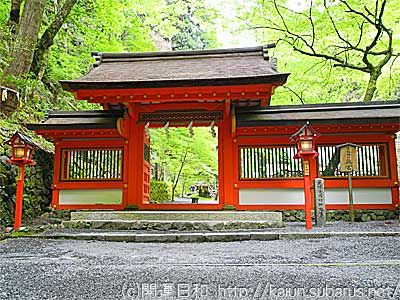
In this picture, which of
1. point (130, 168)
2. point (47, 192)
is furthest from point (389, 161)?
point (47, 192)

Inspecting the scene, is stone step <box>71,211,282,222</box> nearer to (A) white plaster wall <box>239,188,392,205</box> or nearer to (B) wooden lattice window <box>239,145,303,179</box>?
(A) white plaster wall <box>239,188,392,205</box>

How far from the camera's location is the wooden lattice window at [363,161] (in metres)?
7.24

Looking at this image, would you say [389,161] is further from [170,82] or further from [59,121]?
[59,121]

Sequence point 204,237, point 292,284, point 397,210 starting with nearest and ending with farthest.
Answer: point 292,284 → point 204,237 → point 397,210

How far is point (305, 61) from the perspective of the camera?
11.6 metres

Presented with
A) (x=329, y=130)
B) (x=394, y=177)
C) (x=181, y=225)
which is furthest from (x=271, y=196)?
(x=394, y=177)

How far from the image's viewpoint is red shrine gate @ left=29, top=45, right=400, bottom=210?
703 centimetres

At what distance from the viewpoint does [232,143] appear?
7.23 metres

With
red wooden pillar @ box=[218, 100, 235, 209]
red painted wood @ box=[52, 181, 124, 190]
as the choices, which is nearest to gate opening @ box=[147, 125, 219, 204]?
red painted wood @ box=[52, 181, 124, 190]

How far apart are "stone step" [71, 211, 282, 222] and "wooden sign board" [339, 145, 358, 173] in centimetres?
173

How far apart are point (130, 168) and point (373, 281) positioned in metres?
5.59

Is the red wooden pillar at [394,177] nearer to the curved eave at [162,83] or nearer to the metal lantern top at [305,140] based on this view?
the metal lantern top at [305,140]

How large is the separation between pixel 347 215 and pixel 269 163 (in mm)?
2052

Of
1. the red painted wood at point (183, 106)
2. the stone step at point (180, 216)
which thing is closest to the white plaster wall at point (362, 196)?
the stone step at point (180, 216)
